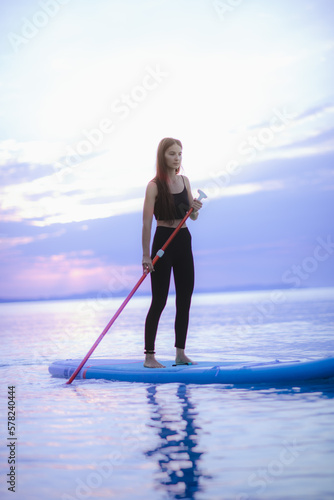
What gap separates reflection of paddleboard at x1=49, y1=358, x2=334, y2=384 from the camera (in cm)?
456

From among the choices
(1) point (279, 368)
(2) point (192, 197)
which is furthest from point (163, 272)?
(1) point (279, 368)

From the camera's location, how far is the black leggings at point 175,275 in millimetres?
4980

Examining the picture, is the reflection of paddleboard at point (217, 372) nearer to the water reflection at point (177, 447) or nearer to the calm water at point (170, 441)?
the calm water at point (170, 441)

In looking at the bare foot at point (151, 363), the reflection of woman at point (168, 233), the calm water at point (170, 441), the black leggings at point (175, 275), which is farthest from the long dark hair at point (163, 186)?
the calm water at point (170, 441)

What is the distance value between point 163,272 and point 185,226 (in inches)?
16.6

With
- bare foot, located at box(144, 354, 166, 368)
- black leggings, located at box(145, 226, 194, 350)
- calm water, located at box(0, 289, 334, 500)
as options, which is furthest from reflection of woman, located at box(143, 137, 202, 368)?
calm water, located at box(0, 289, 334, 500)

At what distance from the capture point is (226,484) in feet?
7.82

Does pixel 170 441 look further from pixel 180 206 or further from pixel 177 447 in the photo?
pixel 180 206

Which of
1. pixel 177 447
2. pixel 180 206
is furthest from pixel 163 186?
pixel 177 447

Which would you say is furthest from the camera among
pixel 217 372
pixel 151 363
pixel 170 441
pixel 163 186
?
pixel 151 363

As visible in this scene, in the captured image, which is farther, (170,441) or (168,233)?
(168,233)

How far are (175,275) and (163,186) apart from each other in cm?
72

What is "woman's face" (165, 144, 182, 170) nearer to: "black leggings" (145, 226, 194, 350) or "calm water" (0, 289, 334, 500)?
"black leggings" (145, 226, 194, 350)

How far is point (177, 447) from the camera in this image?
2.97 metres
